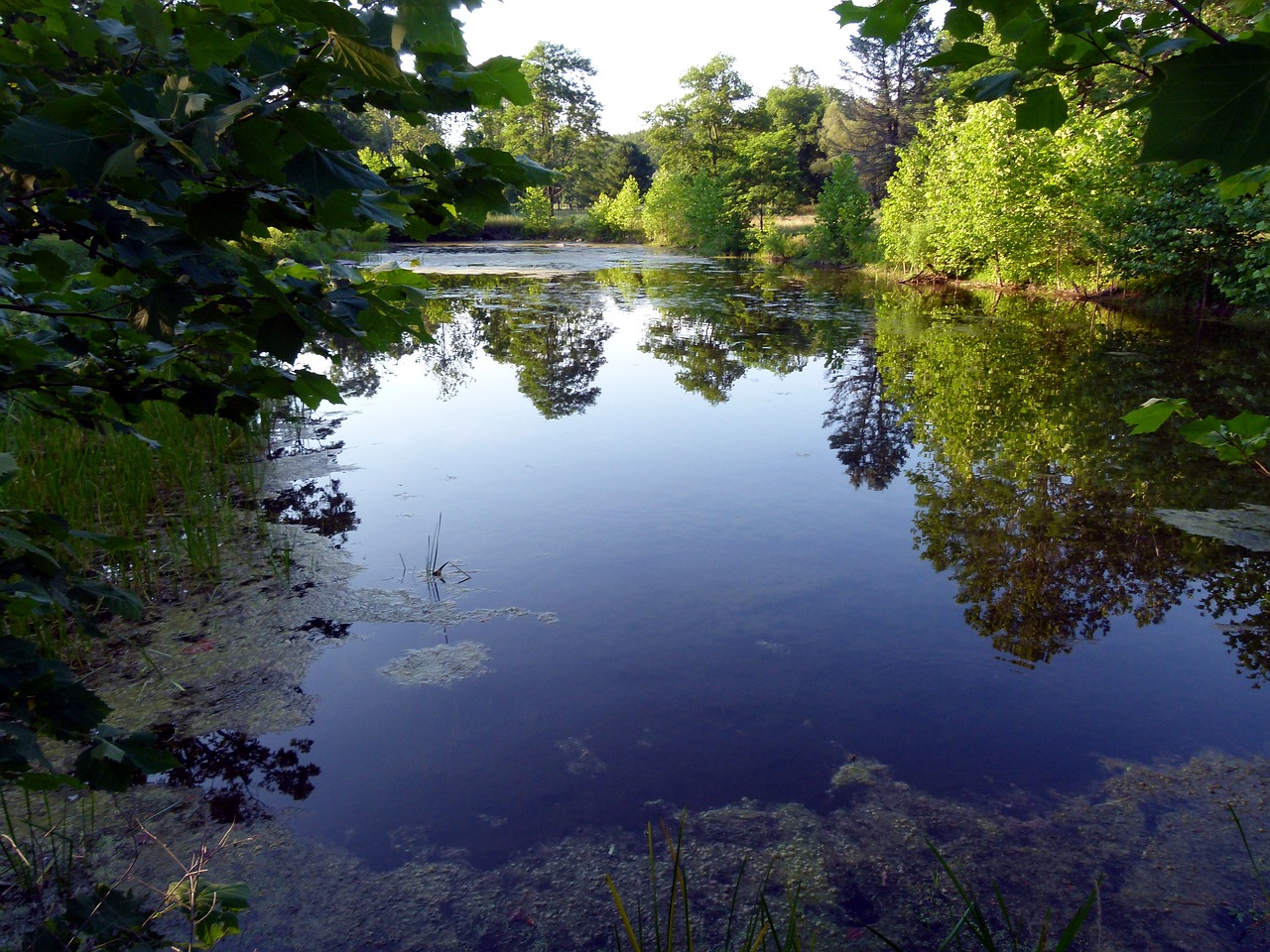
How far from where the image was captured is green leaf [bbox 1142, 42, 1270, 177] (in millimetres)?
677

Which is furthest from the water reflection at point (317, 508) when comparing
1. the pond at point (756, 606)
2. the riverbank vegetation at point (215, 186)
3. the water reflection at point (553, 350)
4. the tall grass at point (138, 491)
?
the water reflection at point (553, 350)

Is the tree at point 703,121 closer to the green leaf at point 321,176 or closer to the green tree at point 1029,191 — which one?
the green tree at point 1029,191

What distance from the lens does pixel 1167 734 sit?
290cm

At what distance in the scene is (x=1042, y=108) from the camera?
4.01ft

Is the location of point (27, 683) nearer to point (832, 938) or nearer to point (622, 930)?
point (622, 930)

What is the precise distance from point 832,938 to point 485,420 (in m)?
5.89

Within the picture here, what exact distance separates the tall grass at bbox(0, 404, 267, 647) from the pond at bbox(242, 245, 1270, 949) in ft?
1.97

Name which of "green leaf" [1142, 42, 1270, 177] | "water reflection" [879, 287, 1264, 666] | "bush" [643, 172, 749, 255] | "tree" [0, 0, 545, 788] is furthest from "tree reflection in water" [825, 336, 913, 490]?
"bush" [643, 172, 749, 255]

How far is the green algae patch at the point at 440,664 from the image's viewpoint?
3246 millimetres

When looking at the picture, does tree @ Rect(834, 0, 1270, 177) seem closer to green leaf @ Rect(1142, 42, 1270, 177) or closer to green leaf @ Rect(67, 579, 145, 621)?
green leaf @ Rect(1142, 42, 1270, 177)

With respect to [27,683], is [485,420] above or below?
below

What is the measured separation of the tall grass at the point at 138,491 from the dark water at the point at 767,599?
0.75 m

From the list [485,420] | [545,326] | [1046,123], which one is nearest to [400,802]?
[1046,123]

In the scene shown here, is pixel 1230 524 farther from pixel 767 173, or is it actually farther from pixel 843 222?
pixel 767 173
